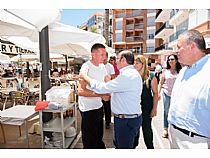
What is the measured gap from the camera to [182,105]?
1872 mm

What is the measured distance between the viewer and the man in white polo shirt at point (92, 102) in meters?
2.82

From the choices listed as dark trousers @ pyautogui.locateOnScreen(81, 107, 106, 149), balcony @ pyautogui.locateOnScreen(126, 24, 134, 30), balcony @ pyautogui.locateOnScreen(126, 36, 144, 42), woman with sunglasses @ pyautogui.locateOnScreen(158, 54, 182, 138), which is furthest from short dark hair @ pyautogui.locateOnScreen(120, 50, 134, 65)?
balcony @ pyautogui.locateOnScreen(126, 24, 134, 30)

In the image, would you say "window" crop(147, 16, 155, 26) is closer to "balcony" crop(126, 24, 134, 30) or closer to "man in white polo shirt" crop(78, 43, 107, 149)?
"balcony" crop(126, 24, 134, 30)

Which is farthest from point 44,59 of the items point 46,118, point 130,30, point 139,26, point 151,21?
point 139,26

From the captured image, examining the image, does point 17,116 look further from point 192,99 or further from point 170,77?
point 170,77

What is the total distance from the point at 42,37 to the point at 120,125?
6.52ft

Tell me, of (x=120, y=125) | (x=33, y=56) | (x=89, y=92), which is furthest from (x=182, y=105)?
(x=33, y=56)

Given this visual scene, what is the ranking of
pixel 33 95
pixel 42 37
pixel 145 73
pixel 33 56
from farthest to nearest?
pixel 33 56 → pixel 33 95 → pixel 42 37 → pixel 145 73

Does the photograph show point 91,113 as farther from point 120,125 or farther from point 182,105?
point 182,105

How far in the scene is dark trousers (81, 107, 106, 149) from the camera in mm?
2891

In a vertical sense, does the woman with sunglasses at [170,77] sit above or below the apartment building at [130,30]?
below

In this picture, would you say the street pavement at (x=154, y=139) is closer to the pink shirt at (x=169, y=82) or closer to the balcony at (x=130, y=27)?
the pink shirt at (x=169, y=82)

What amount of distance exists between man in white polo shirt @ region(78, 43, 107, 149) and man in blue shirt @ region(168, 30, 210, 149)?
1.09m

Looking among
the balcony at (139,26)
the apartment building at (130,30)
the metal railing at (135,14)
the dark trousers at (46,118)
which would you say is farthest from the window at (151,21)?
the dark trousers at (46,118)
